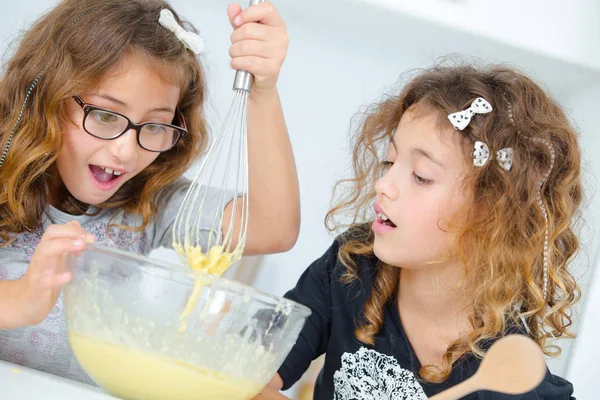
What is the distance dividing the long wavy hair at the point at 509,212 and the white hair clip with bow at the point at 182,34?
37 cm

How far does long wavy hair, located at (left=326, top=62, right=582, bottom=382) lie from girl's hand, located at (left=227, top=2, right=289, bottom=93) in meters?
0.30

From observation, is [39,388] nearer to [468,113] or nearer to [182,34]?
[182,34]

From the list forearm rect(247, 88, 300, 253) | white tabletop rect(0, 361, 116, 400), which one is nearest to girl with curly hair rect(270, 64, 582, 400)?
forearm rect(247, 88, 300, 253)

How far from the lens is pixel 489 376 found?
635 mm

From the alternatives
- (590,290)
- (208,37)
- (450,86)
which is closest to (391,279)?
(450,86)

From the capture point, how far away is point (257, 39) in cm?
87

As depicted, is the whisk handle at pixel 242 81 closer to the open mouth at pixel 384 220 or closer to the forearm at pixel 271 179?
the forearm at pixel 271 179

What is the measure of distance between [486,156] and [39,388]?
0.68 metres

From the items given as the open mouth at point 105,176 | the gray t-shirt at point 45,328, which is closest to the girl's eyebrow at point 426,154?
the gray t-shirt at point 45,328

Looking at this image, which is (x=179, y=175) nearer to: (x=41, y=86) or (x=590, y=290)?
(x=41, y=86)

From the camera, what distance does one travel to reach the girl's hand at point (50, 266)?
689 millimetres

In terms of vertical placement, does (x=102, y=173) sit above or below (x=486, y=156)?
below

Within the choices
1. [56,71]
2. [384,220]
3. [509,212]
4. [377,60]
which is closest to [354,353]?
[384,220]

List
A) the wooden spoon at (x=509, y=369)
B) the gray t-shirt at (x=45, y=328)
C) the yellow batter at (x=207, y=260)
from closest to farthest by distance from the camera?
the wooden spoon at (x=509, y=369) → the yellow batter at (x=207, y=260) → the gray t-shirt at (x=45, y=328)
